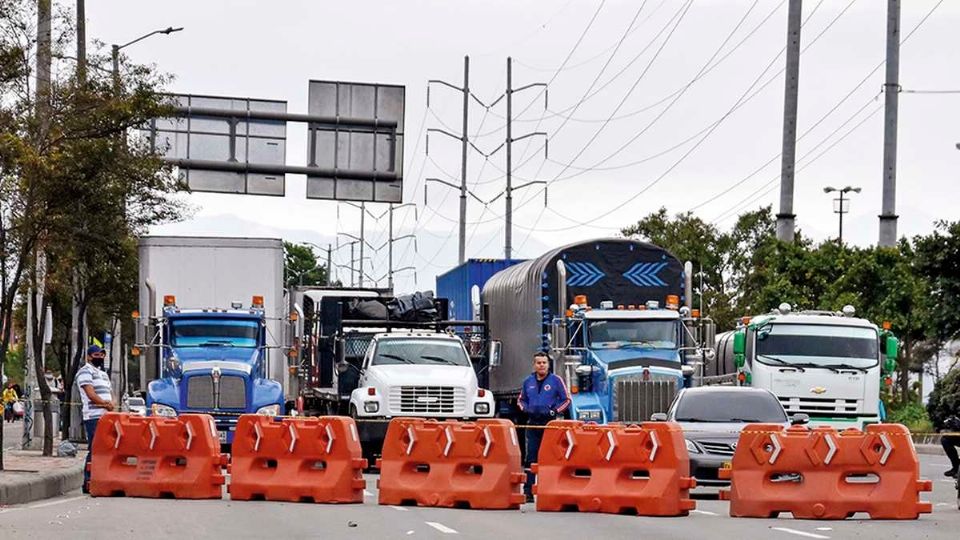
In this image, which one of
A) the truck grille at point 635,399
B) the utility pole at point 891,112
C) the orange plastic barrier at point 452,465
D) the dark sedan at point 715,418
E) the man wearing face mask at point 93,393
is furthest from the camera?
the utility pole at point 891,112

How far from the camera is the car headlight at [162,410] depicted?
103 feet

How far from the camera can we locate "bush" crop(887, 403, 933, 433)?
4875 cm

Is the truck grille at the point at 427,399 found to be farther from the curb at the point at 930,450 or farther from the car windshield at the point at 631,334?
the curb at the point at 930,450

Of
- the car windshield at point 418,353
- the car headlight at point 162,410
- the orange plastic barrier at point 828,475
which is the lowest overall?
the car headlight at point 162,410

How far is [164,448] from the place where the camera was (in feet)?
73.0

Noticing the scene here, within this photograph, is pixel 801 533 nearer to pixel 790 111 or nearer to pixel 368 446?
pixel 368 446

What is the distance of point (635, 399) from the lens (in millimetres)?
30469

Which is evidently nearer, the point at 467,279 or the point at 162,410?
the point at 162,410

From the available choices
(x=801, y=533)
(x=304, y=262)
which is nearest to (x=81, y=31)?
(x=801, y=533)

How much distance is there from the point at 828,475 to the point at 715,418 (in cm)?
613

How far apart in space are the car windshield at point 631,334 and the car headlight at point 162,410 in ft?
24.2

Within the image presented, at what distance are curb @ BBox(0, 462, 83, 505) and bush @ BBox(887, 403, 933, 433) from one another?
89.0ft

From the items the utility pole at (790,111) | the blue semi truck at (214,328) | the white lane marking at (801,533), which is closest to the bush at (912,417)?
the utility pole at (790,111)

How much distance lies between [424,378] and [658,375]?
424 cm
